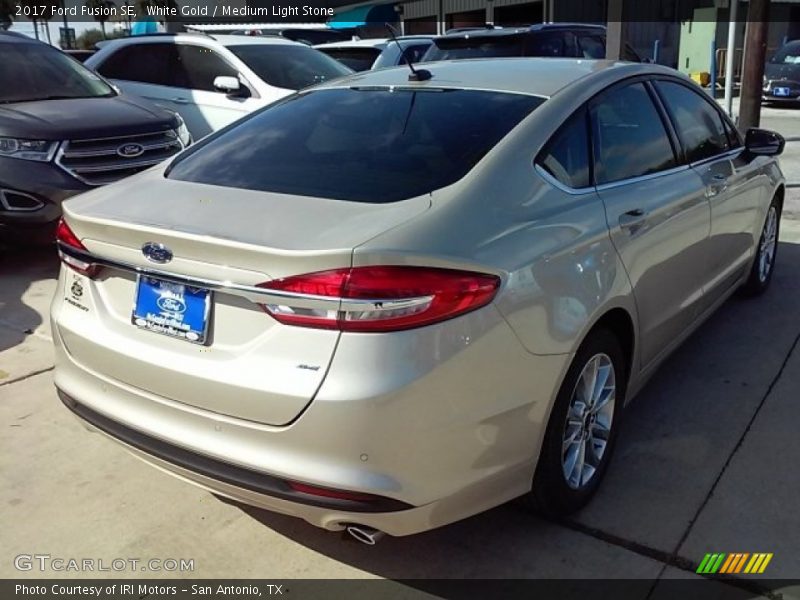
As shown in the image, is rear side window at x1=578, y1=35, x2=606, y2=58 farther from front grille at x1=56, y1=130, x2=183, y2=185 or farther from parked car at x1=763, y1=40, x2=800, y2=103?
parked car at x1=763, y1=40, x2=800, y2=103

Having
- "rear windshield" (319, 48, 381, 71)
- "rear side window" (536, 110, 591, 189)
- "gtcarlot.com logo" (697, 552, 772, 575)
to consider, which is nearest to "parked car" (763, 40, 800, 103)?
"rear windshield" (319, 48, 381, 71)

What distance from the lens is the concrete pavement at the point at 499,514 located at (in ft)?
8.98

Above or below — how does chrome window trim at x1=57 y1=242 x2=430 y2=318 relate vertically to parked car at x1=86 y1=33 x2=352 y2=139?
below

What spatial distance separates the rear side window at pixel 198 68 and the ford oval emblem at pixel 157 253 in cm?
625

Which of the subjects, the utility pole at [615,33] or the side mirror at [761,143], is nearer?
the side mirror at [761,143]

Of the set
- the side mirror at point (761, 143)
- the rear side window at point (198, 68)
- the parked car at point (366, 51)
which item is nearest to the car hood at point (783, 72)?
the parked car at point (366, 51)

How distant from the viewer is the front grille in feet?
19.6

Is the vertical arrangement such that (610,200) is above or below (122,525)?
above

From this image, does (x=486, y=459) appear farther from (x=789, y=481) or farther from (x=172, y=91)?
(x=172, y=91)

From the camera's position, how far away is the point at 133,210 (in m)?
2.62

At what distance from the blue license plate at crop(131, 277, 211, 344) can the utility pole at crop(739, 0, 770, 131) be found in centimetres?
914

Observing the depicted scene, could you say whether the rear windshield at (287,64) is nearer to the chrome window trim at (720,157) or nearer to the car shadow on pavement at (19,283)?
the car shadow on pavement at (19,283)

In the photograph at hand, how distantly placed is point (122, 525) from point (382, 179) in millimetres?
1619

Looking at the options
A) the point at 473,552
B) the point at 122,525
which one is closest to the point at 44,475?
the point at 122,525
